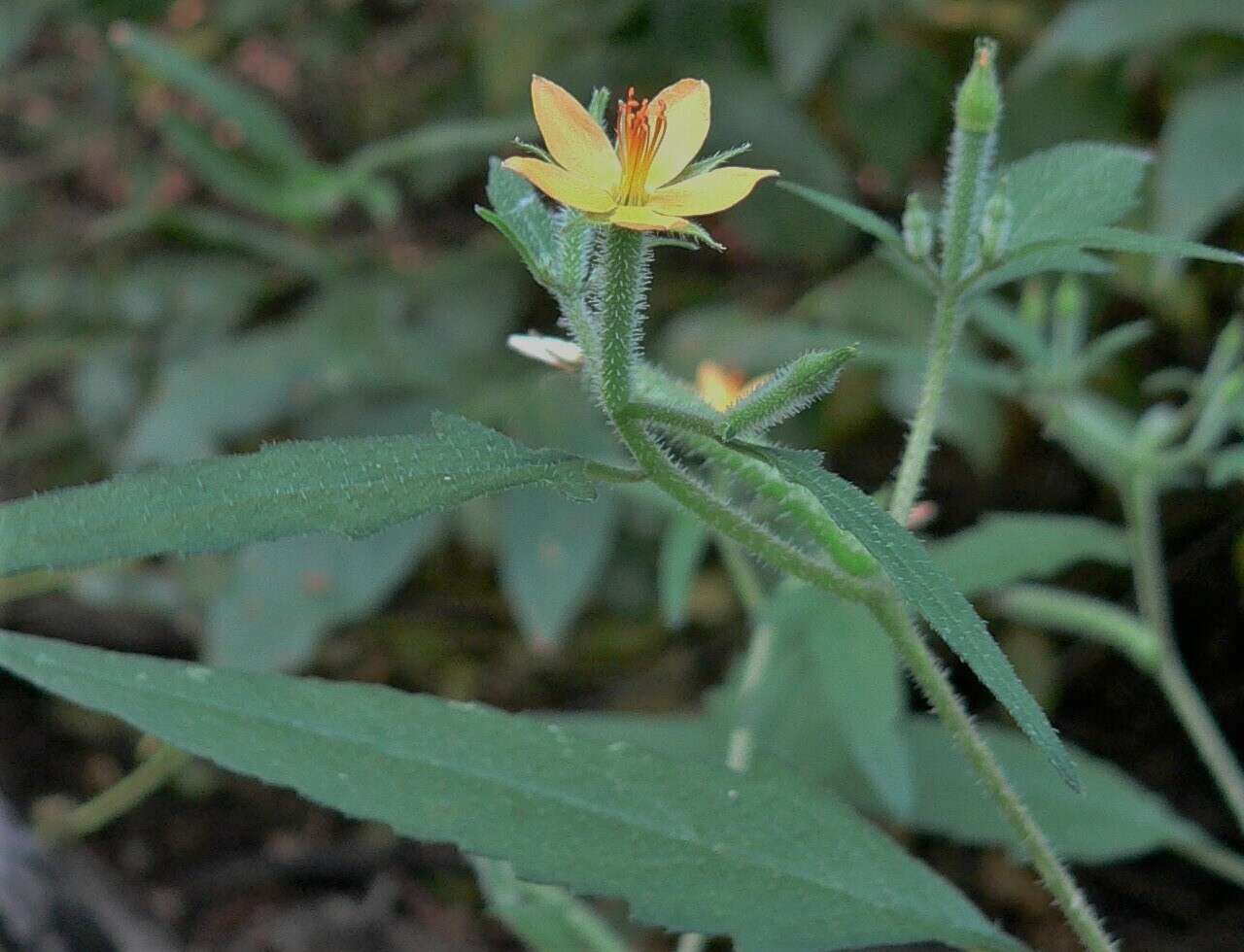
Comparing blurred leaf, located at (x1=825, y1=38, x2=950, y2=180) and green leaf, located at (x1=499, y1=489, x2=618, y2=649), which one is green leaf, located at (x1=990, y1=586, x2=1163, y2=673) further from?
blurred leaf, located at (x1=825, y1=38, x2=950, y2=180)

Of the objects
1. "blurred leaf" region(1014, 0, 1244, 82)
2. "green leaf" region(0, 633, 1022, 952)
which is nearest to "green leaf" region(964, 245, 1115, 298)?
"green leaf" region(0, 633, 1022, 952)

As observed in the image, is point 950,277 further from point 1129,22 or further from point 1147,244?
point 1129,22

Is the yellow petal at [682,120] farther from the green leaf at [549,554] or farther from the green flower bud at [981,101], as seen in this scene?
the green leaf at [549,554]

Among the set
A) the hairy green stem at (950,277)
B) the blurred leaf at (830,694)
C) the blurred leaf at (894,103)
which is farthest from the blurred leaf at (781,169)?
the hairy green stem at (950,277)

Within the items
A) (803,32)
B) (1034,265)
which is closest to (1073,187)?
(1034,265)

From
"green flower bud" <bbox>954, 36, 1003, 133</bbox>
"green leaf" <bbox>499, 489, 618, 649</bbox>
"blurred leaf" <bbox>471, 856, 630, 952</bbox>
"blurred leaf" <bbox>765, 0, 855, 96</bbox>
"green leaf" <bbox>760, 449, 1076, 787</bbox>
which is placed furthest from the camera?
"blurred leaf" <bbox>765, 0, 855, 96</bbox>

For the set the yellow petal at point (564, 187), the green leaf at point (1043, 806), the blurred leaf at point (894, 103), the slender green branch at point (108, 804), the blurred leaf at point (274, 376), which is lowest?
the slender green branch at point (108, 804)

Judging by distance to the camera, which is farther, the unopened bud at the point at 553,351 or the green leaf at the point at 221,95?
the green leaf at the point at 221,95
